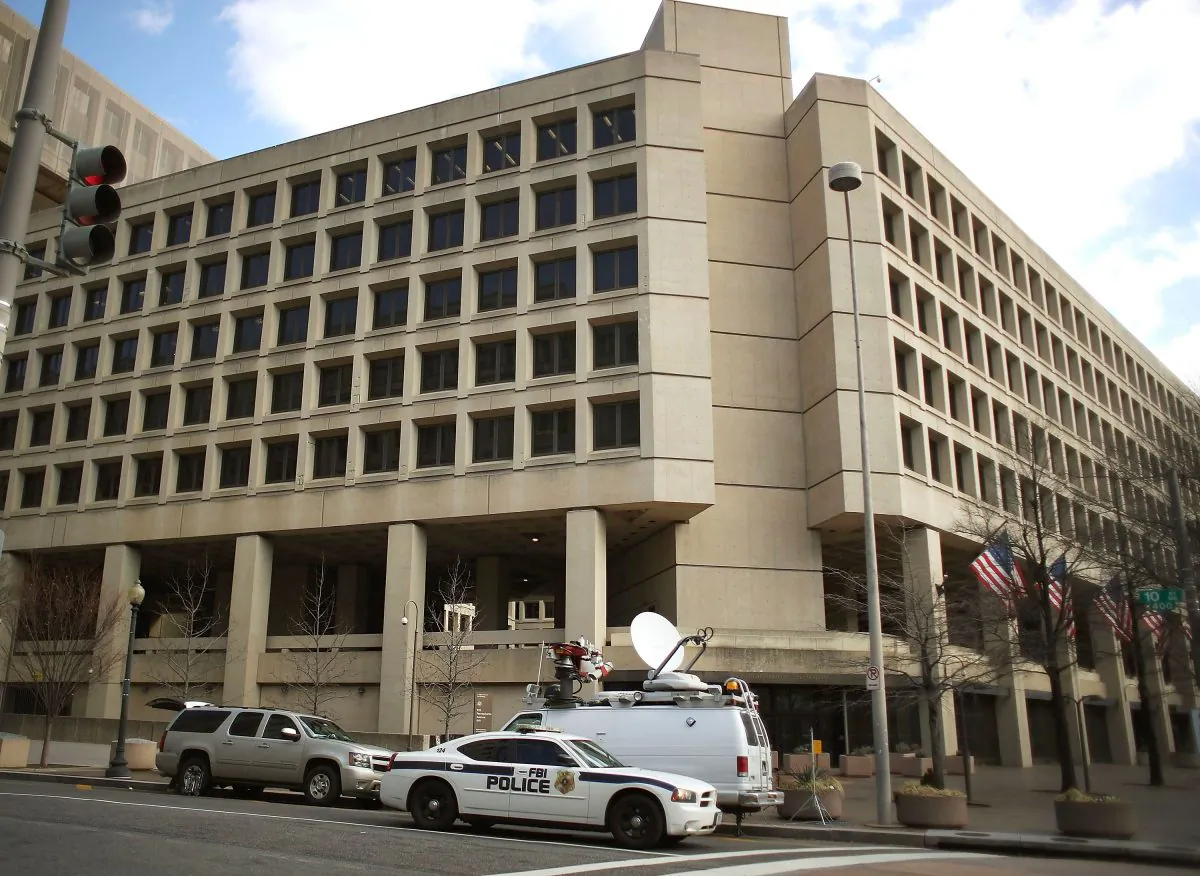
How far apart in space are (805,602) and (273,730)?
885 inches

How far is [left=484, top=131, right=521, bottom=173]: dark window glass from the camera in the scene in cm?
4200

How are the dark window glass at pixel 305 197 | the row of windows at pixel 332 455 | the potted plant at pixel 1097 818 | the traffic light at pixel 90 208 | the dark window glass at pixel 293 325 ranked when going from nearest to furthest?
the traffic light at pixel 90 208 < the potted plant at pixel 1097 818 < the row of windows at pixel 332 455 < the dark window glass at pixel 293 325 < the dark window glass at pixel 305 197

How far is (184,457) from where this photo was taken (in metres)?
44.5

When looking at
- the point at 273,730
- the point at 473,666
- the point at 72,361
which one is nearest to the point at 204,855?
the point at 273,730

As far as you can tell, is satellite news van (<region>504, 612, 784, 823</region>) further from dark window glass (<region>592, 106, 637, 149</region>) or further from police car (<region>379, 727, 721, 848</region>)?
dark window glass (<region>592, 106, 637, 149</region>)

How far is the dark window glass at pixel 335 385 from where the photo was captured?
1642 inches

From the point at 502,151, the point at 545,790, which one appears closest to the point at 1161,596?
the point at 545,790

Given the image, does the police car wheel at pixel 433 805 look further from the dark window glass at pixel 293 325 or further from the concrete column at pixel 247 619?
the dark window glass at pixel 293 325

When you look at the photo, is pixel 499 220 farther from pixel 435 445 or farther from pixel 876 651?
pixel 876 651

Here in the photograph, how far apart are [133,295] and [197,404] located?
7679 millimetres

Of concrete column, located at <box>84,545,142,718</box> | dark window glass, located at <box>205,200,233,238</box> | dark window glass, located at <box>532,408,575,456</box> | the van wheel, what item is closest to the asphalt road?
the van wheel

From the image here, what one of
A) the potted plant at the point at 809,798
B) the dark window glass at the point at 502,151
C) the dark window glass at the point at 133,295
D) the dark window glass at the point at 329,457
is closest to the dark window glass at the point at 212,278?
the dark window glass at the point at 133,295

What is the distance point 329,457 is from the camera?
41281 mm

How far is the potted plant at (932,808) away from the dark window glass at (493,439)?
22584mm
